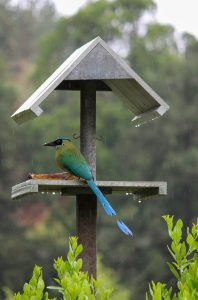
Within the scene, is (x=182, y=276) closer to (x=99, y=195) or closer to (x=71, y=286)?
(x=71, y=286)

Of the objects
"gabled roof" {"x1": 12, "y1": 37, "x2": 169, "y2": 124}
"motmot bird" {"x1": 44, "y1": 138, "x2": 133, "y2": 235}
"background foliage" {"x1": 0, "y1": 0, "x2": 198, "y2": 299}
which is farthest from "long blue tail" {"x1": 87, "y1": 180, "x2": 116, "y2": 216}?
"background foliage" {"x1": 0, "y1": 0, "x2": 198, "y2": 299}

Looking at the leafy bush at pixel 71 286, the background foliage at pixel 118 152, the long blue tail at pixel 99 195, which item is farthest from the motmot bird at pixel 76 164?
the background foliage at pixel 118 152

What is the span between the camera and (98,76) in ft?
21.6

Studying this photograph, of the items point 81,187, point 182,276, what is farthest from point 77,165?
point 182,276

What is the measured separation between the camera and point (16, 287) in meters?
35.2

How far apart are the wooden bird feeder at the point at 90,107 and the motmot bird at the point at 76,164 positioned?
Result: 67 millimetres

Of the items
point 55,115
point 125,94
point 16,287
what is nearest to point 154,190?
point 125,94

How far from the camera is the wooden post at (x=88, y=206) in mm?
6352

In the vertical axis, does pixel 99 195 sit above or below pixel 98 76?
below

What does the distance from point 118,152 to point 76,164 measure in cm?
3788

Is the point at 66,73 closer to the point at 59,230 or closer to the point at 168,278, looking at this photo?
the point at 168,278

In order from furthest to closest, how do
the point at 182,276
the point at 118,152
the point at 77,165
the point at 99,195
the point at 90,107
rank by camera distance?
the point at 118,152 → the point at 90,107 → the point at 77,165 → the point at 99,195 → the point at 182,276

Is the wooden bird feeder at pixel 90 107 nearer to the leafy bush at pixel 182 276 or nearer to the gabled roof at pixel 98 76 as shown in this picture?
the gabled roof at pixel 98 76

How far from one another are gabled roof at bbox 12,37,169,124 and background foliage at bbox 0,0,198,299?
28205 mm
